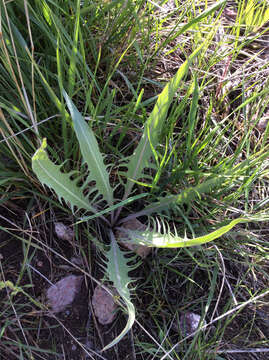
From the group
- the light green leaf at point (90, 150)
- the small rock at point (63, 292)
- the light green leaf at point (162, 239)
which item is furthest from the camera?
the small rock at point (63, 292)

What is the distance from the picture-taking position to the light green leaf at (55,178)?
621 mm

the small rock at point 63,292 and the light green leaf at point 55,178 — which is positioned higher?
the light green leaf at point 55,178

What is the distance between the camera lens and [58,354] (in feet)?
2.59

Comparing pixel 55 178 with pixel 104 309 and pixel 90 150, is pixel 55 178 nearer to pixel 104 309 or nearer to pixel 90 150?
pixel 90 150

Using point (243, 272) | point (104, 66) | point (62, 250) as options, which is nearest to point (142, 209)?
point (62, 250)

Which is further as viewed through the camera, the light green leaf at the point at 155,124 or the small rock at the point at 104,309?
the small rock at the point at 104,309

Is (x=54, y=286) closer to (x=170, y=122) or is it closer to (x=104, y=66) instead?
(x=170, y=122)

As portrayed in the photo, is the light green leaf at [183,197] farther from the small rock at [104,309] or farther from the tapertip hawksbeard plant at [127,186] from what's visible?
the small rock at [104,309]

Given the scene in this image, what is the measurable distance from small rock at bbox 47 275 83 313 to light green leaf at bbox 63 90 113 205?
24 centimetres

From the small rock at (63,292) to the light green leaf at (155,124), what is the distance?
0.89 feet

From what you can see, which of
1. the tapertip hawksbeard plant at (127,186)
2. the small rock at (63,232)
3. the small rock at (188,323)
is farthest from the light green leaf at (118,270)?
the small rock at (188,323)

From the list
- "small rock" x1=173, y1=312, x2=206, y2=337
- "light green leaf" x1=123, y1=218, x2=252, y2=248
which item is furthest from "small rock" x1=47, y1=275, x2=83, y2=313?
"small rock" x1=173, y1=312, x2=206, y2=337

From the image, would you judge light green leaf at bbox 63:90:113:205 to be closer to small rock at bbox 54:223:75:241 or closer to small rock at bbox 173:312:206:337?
small rock at bbox 54:223:75:241

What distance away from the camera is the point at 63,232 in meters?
0.87
